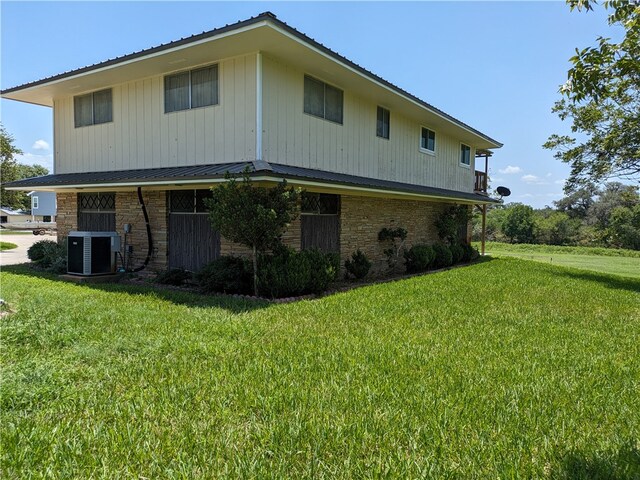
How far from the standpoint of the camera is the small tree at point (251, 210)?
835cm

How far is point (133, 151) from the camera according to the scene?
1202 cm

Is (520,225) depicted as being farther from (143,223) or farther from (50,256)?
(50,256)

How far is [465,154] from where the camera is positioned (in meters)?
21.4

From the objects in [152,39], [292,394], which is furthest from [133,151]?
[292,394]

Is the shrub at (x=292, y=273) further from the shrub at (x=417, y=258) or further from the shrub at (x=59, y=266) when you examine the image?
the shrub at (x=59, y=266)

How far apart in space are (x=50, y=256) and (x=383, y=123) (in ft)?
36.3

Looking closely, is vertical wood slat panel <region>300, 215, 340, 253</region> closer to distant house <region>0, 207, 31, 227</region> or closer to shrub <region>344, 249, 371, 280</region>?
shrub <region>344, 249, 371, 280</region>

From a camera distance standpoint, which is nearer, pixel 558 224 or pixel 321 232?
pixel 321 232

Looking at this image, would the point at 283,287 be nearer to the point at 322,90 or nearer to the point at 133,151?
the point at 322,90

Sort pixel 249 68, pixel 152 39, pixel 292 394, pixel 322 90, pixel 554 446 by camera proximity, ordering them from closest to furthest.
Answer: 1. pixel 554 446
2. pixel 292 394
3. pixel 249 68
4. pixel 152 39
5. pixel 322 90

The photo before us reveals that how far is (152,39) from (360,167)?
6.49 metres

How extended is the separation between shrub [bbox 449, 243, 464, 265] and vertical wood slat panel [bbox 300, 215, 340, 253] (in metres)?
7.52

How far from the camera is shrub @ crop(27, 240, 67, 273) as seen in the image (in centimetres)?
1170

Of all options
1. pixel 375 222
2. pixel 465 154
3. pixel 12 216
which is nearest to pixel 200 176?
pixel 375 222
